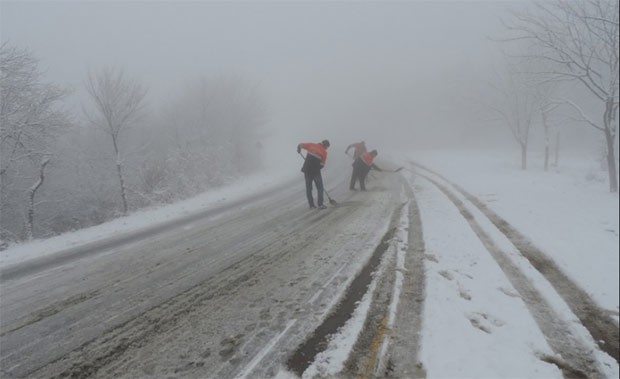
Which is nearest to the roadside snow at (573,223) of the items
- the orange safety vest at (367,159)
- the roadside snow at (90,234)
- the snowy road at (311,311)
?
the snowy road at (311,311)

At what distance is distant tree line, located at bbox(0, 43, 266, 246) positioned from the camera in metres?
10.6

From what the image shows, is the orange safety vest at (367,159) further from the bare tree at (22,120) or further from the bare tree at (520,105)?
the bare tree at (520,105)

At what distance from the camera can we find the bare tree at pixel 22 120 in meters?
10.3

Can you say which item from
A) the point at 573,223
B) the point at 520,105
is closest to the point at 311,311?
the point at 573,223

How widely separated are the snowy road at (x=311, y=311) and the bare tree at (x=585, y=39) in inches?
338

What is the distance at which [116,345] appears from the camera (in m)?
3.02

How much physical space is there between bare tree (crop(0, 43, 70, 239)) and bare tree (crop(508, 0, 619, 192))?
15948 millimetres

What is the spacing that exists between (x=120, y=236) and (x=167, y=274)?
3.55 meters

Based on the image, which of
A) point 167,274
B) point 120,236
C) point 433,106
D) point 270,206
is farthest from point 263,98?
point 433,106

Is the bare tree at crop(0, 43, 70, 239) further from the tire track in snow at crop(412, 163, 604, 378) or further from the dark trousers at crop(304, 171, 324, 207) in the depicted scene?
the tire track in snow at crop(412, 163, 604, 378)

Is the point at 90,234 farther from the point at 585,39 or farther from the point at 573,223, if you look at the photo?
the point at 585,39

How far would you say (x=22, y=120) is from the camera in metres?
10.5

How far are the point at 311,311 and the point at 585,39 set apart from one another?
14.0 m

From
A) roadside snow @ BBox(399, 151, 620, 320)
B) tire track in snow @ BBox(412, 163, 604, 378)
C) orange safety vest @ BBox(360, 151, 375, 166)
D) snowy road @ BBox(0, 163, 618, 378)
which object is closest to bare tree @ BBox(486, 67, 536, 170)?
roadside snow @ BBox(399, 151, 620, 320)
